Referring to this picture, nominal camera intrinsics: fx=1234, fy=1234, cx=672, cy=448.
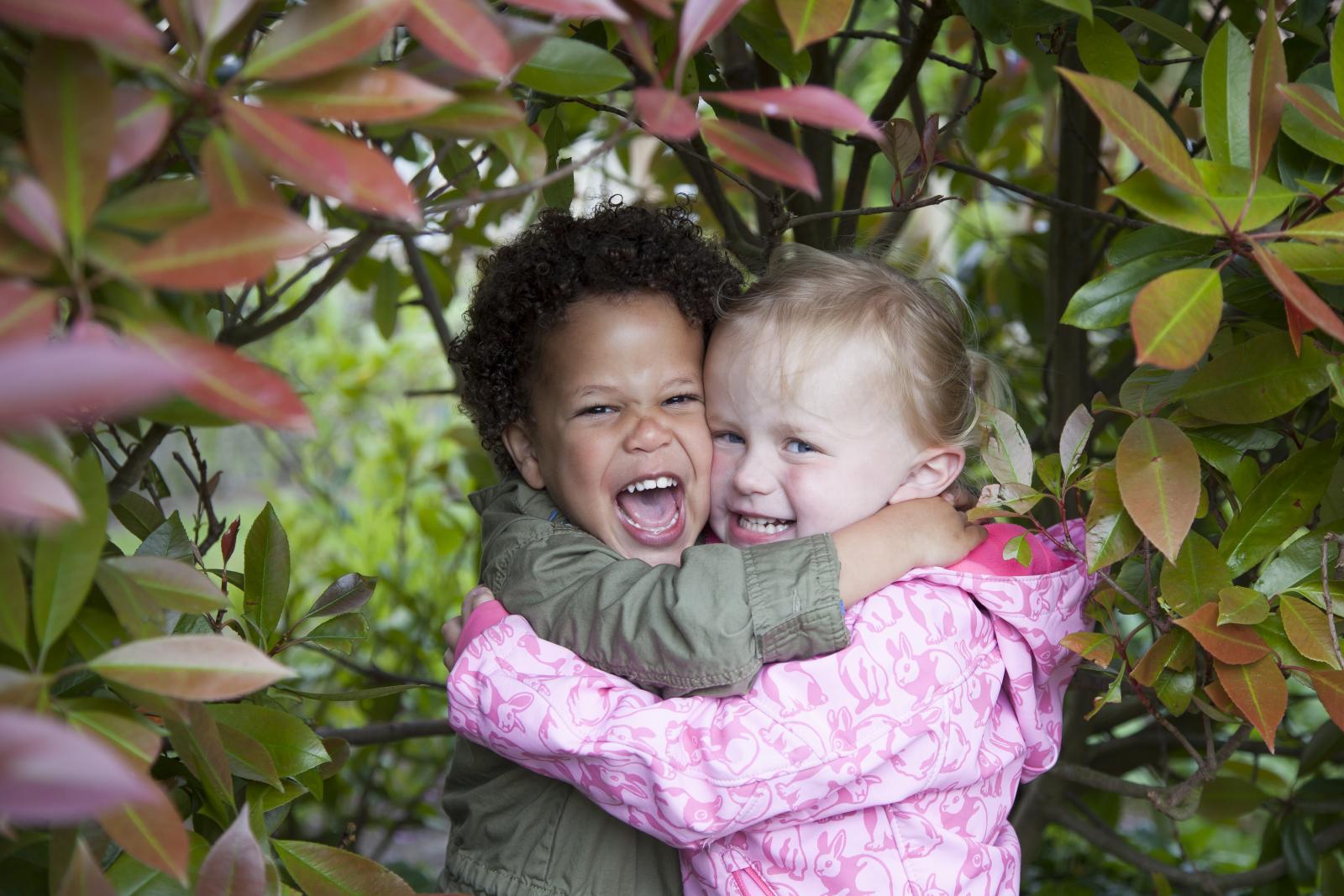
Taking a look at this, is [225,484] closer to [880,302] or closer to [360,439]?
[360,439]

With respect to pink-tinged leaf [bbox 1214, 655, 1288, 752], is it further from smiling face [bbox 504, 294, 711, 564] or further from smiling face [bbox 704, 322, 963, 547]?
smiling face [bbox 504, 294, 711, 564]

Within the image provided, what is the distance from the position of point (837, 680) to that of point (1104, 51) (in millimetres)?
837

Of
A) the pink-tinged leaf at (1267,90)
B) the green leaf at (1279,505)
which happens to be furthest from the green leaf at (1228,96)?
the green leaf at (1279,505)

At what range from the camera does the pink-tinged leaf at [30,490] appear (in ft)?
2.04

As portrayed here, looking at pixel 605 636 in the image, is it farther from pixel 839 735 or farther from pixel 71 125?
pixel 71 125

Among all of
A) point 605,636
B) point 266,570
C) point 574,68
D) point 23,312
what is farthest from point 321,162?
point 605,636

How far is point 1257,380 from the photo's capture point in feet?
4.30

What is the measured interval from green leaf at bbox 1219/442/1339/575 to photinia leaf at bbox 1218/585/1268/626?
112 millimetres

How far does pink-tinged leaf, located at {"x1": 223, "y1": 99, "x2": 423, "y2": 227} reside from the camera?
773mm

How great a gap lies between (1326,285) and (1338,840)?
1.43 m

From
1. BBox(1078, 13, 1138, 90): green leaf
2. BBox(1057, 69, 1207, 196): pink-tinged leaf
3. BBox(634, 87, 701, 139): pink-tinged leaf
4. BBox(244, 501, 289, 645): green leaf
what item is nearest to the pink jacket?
BBox(244, 501, 289, 645): green leaf

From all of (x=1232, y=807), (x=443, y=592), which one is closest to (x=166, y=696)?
(x=1232, y=807)

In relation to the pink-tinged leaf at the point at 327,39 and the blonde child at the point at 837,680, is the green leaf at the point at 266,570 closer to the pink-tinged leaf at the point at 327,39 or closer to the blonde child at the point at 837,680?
the blonde child at the point at 837,680

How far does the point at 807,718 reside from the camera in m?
1.50
